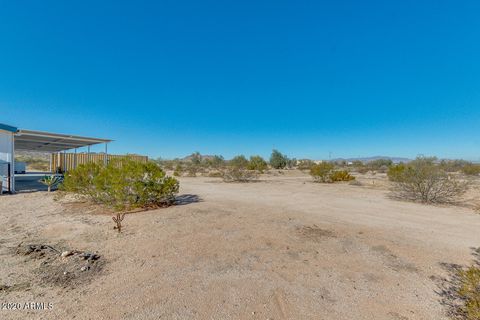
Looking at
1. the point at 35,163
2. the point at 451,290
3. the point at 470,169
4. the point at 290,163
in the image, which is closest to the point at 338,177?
the point at 470,169

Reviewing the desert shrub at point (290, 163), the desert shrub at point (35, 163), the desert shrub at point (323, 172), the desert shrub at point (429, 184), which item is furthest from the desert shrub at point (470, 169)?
the desert shrub at point (35, 163)

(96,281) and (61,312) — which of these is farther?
(96,281)

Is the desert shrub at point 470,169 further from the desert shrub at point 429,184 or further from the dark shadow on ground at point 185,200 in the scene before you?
the dark shadow on ground at point 185,200

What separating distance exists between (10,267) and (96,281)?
1753 mm

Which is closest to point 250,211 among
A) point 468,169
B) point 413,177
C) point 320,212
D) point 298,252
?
point 320,212

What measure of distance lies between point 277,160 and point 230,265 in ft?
141

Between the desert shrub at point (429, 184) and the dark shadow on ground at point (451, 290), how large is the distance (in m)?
8.00

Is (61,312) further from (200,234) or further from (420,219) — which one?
(420,219)

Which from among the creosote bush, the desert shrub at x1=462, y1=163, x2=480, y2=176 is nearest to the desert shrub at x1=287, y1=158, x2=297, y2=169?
the creosote bush

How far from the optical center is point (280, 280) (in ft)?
11.1

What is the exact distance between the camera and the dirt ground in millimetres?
2738

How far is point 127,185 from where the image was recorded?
7.41 m

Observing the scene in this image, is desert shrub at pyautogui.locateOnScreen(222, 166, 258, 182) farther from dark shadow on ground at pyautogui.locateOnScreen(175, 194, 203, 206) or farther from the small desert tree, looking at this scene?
dark shadow on ground at pyautogui.locateOnScreen(175, 194, 203, 206)

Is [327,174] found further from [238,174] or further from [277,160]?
[277,160]
